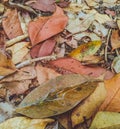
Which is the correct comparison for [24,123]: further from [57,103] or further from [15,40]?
[15,40]

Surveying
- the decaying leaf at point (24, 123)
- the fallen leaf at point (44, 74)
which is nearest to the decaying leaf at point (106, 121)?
the decaying leaf at point (24, 123)

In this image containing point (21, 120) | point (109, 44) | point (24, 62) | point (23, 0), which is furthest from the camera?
point (23, 0)

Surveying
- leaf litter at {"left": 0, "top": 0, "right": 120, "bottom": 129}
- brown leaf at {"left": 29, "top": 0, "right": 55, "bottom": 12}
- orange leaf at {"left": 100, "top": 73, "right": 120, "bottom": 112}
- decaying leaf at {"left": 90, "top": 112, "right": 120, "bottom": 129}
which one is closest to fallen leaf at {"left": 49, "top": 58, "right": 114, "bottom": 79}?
leaf litter at {"left": 0, "top": 0, "right": 120, "bottom": 129}

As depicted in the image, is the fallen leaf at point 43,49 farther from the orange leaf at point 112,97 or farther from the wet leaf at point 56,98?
the orange leaf at point 112,97

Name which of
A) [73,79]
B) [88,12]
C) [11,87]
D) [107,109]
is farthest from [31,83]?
[88,12]

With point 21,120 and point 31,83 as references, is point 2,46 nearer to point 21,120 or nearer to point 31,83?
point 31,83

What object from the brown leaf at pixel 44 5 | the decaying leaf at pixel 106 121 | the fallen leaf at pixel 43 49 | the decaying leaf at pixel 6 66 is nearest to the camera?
the decaying leaf at pixel 106 121

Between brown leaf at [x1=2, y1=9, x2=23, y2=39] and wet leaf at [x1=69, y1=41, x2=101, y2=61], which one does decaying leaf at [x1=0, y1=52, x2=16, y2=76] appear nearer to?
brown leaf at [x1=2, y1=9, x2=23, y2=39]
